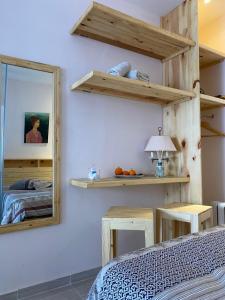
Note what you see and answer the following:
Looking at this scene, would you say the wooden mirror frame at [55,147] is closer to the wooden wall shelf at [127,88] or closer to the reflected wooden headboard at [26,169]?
the reflected wooden headboard at [26,169]

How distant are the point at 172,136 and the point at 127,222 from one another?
47.2 inches

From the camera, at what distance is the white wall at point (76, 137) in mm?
1819

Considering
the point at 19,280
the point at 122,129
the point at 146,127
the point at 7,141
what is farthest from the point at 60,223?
the point at 146,127

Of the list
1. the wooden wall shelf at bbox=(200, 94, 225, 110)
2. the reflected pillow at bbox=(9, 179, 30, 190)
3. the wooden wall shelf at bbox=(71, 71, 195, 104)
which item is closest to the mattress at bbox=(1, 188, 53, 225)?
the reflected pillow at bbox=(9, 179, 30, 190)

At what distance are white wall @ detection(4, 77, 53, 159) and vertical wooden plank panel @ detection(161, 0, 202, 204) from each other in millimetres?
1313

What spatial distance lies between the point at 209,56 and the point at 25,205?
8.15ft

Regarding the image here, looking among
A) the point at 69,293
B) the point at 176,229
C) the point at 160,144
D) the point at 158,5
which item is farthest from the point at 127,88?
the point at 69,293

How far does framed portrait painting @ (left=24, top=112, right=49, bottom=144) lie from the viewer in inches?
74.1

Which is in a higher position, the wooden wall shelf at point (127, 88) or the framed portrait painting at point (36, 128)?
the wooden wall shelf at point (127, 88)

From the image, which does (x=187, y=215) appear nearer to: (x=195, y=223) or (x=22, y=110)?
(x=195, y=223)

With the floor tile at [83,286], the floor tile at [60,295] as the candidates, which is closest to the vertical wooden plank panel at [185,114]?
the floor tile at [83,286]

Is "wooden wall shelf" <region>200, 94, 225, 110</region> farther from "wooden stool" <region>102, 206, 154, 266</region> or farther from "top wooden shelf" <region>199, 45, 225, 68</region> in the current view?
"wooden stool" <region>102, 206, 154, 266</region>

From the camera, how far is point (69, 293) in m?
1.87

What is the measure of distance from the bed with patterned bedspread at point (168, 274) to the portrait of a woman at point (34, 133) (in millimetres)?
1272
